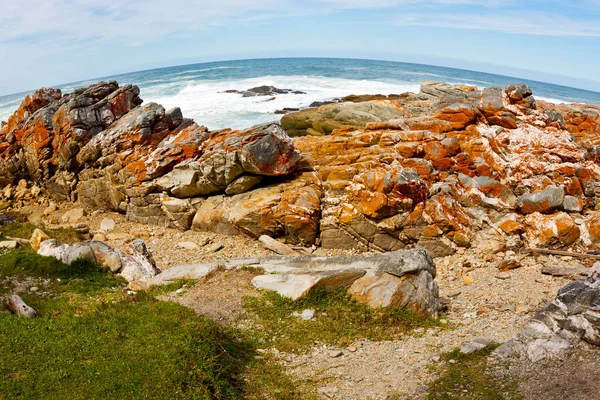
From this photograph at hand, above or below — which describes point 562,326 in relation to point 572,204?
below

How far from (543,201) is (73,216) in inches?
1131

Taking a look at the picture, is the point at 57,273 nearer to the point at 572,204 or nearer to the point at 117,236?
the point at 117,236

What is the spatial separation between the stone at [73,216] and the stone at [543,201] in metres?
27.2

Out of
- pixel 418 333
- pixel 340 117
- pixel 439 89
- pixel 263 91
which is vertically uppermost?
pixel 439 89

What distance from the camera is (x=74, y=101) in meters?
30.7

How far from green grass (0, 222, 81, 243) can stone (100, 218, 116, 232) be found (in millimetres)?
2096

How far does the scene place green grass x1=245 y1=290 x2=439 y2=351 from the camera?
13491 mm

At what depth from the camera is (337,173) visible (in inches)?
970

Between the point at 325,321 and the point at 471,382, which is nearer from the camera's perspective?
the point at 471,382

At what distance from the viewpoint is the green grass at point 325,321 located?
13.5 m

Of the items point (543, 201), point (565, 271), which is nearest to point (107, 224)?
point (565, 271)

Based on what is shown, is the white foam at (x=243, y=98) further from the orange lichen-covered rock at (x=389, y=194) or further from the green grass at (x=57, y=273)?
the green grass at (x=57, y=273)

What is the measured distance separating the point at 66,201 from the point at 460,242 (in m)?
27.0

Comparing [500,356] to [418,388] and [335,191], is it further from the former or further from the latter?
[335,191]
